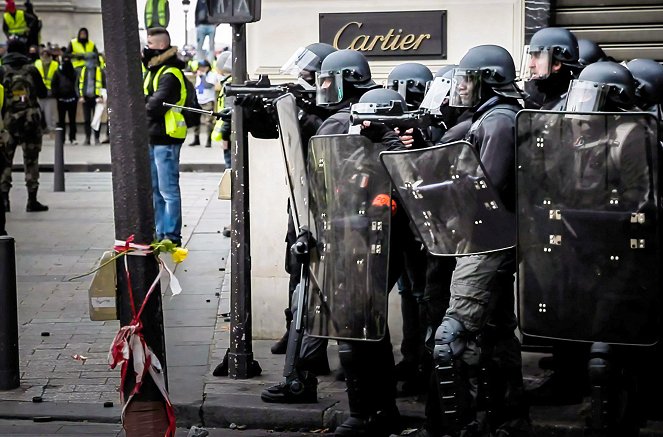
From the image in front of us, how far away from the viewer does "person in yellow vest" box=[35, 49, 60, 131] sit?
25.2m

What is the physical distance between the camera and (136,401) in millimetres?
6074

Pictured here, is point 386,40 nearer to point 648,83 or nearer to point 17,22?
point 648,83

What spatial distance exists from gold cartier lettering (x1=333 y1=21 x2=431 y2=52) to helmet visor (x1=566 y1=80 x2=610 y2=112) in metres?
2.40

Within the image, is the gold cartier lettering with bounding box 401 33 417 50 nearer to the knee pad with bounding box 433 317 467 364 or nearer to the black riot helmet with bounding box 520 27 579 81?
the black riot helmet with bounding box 520 27 579 81

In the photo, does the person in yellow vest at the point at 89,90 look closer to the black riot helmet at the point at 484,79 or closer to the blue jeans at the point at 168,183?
the blue jeans at the point at 168,183

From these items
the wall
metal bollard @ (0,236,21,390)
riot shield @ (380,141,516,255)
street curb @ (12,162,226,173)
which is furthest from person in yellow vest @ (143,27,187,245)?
street curb @ (12,162,226,173)

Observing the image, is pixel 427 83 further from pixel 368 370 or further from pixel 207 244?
pixel 207 244

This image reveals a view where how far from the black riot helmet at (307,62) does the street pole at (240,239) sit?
11.9 inches

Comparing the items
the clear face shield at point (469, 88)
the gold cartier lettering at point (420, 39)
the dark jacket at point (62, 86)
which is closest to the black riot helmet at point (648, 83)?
the clear face shield at point (469, 88)

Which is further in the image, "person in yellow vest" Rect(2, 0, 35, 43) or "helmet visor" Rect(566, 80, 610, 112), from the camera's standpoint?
"person in yellow vest" Rect(2, 0, 35, 43)

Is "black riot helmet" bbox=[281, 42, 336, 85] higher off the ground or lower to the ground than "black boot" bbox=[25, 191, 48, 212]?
higher

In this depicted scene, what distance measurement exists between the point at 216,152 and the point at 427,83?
16.0 meters

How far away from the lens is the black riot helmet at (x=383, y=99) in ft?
21.6

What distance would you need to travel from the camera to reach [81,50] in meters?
26.1
